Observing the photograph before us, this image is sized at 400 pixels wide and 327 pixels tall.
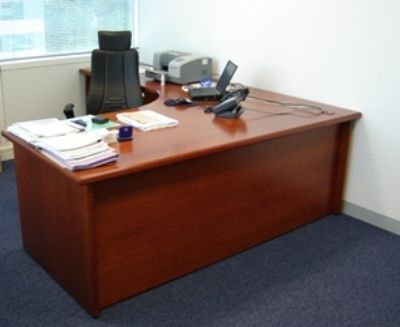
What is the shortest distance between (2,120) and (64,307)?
7.28ft

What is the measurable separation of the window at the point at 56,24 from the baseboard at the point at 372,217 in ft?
8.62

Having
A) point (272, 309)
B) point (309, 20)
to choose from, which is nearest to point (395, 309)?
point (272, 309)

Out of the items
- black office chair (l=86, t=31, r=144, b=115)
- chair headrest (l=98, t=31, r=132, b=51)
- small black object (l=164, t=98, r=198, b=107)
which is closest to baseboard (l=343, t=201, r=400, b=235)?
small black object (l=164, t=98, r=198, b=107)

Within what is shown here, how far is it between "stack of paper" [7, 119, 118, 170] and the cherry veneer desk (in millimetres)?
40

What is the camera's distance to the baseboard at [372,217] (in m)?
3.28

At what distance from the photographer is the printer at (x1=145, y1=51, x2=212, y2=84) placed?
396 centimetres

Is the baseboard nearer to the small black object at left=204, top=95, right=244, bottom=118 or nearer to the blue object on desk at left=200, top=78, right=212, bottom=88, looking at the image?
the small black object at left=204, top=95, right=244, bottom=118

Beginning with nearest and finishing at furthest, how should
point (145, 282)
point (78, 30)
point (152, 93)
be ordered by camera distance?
1. point (145, 282)
2. point (152, 93)
3. point (78, 30)

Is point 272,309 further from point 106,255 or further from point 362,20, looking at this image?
point 362,20

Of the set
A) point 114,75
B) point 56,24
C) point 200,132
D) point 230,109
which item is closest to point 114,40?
point 114,75

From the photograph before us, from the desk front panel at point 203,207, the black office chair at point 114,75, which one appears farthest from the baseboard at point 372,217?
the black office chair at point 114,75

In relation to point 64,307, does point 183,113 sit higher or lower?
higher

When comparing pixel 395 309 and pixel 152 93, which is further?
pixel 152 93

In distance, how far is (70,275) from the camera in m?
2.52
